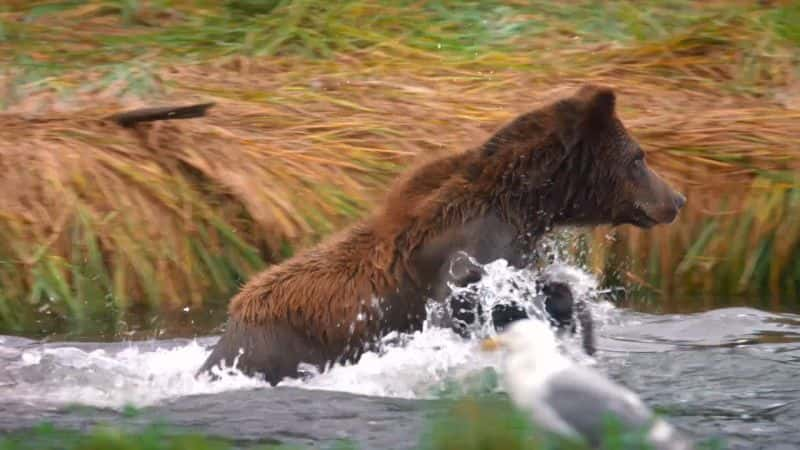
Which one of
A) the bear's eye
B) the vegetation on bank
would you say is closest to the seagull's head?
the bear's eye

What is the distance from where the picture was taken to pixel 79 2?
1252 cm

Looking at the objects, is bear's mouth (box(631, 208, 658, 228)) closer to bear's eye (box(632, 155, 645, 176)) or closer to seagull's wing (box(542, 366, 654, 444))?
bear's eye (box(632, 155, 645, 176))

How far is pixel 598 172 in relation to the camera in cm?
767

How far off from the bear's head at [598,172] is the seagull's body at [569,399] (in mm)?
2547

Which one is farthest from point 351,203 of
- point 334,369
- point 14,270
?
point 334,369

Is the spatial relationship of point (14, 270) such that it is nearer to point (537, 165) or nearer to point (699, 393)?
point (537, 165)

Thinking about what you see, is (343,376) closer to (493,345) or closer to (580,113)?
(580,113)

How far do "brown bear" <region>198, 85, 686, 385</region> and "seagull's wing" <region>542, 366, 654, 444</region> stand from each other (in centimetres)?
237

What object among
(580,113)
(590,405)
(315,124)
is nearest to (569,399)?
(590,405)

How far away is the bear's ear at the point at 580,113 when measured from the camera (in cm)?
749

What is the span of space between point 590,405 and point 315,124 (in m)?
6.12

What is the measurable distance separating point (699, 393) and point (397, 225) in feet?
4.97

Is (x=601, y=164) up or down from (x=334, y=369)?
up

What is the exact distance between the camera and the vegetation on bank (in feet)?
31.1
